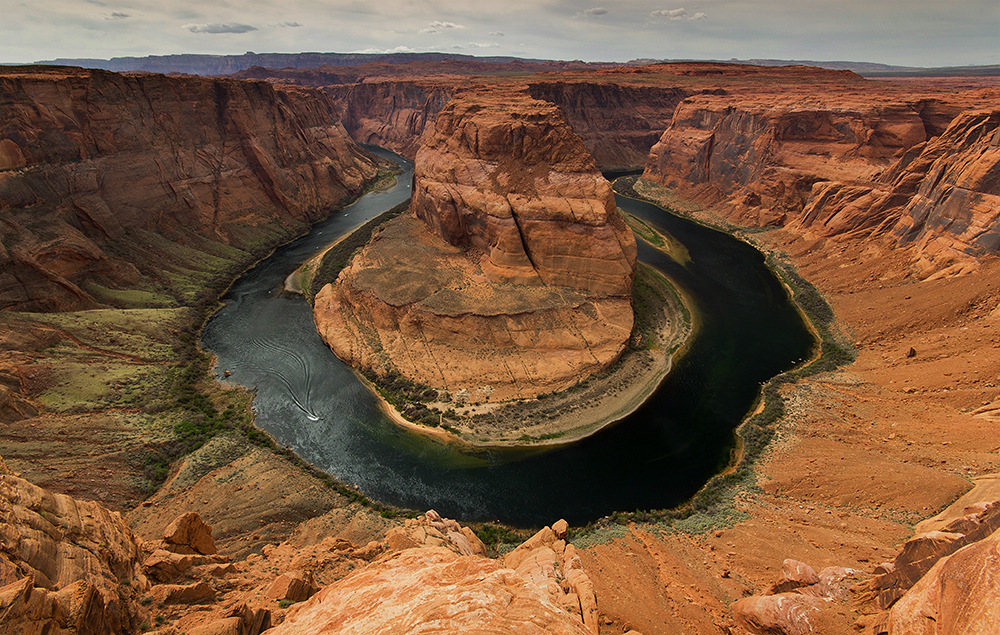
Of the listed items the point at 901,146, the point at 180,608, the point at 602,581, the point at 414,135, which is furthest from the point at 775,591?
the point at 414,135

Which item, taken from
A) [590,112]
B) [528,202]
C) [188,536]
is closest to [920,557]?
[188,536]

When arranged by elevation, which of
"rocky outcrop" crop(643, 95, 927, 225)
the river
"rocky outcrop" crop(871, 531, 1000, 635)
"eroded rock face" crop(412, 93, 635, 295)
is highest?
"rocky outcrop" crop(643, 95, 927, 225)

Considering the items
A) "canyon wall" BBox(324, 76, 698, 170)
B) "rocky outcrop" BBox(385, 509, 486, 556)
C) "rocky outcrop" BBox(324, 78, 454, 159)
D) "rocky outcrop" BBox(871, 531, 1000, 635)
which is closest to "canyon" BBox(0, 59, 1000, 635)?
"rocky outcrop" BBox(871, 531, 1000, 635)

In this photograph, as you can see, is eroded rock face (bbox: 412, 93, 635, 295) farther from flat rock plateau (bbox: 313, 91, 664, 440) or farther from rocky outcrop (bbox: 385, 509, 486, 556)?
rocky outcrop (bbox: 385, 509, 486, 556)

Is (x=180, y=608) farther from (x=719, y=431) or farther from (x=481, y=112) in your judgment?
(x=481, y=112)

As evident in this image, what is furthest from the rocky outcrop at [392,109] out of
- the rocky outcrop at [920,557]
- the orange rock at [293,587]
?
the rocky outcrop at [920,557]

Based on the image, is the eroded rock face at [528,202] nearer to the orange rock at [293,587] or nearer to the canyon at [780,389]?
the canyon at [780,389]

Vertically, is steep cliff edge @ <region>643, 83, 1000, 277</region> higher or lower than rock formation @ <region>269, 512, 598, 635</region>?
higher
